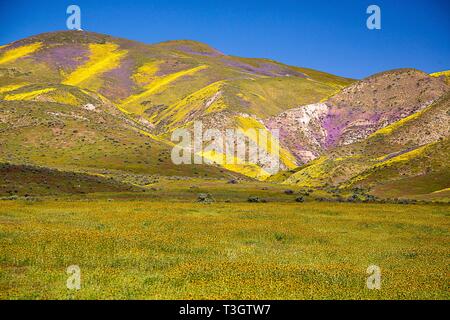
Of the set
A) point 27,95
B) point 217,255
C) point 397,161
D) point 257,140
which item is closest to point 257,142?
point 257,140

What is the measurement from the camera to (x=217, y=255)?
23.8 m

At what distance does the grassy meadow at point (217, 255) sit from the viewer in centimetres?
1611

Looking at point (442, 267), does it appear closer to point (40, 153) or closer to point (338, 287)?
point (338, 287)

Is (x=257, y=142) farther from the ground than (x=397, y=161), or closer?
farther from the ground

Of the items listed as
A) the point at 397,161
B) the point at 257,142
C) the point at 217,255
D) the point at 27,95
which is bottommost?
the point at 217,255

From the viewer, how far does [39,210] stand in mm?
42156

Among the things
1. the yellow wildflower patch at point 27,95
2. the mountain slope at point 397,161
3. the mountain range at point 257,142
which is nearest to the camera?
the mountain slope at point 397,161

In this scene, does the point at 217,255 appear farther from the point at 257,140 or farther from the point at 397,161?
the point at 257,140

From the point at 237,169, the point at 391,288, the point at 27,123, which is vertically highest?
the point at 27,123

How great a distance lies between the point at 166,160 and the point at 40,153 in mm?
32639

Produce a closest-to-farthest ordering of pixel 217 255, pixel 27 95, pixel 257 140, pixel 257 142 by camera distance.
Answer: pixel 217 255
pixel 257 142
pixel 257 140
pixel 27 95

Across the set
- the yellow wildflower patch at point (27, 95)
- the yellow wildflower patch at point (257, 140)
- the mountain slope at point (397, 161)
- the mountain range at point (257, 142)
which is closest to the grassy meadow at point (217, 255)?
the mountain range at point (257, 142)

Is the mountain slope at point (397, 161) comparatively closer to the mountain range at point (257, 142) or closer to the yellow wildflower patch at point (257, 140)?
the mountain range at point (257, 142)
